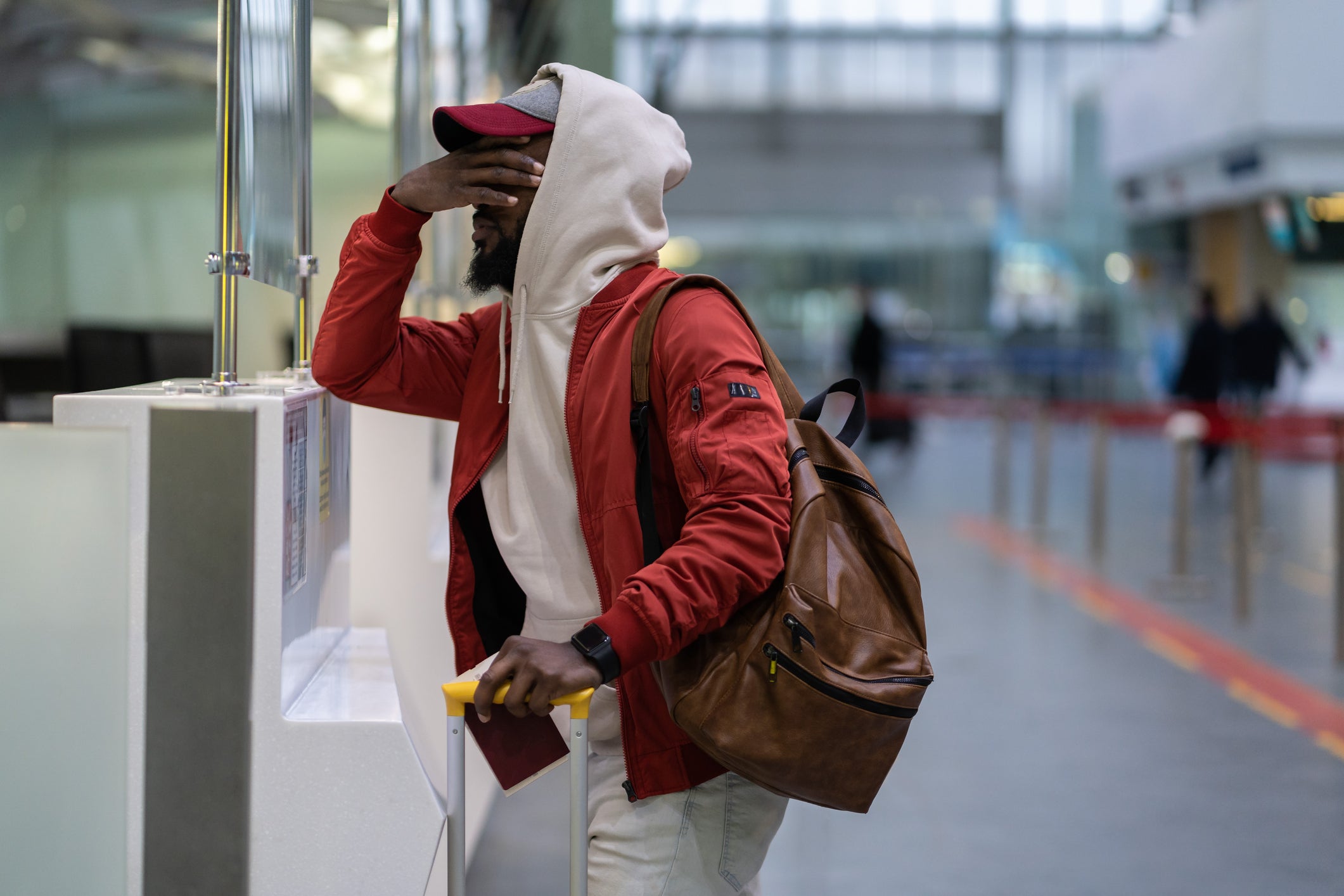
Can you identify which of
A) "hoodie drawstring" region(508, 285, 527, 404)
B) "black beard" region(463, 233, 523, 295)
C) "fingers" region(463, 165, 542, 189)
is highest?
"fingers" region(463, 165, 542, 189)

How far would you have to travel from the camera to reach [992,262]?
74.8 feet

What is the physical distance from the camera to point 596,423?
1860 millimetres

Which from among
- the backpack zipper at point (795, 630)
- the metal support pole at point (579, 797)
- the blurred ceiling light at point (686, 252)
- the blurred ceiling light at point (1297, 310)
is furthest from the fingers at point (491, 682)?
the blurred ceiling light at point (686, 252)

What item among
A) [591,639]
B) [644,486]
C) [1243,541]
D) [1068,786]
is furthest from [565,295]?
[1243,541]

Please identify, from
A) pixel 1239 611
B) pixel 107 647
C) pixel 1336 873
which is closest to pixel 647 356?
pixel 107 647

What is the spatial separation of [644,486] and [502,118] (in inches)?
22.6

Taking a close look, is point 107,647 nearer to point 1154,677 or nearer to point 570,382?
point 570,382

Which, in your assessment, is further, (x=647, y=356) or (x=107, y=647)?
(x=647, y=356)

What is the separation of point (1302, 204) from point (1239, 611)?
11559 mm

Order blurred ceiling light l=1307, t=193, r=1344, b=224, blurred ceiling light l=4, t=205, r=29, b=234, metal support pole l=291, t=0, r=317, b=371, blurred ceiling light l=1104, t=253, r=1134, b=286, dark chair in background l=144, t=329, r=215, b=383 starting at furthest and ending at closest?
blurred ceiling light l=1104, t=253, r=1134, b=286, blurred ceiling light l=1307, t=193, r=1344, b=224, blurred ceiling light l=4, t=205, r=29, b=234, dark chair in background l=144, t=329, r=215, b=383, metal support pole l=291, t=0, r=317, b=371

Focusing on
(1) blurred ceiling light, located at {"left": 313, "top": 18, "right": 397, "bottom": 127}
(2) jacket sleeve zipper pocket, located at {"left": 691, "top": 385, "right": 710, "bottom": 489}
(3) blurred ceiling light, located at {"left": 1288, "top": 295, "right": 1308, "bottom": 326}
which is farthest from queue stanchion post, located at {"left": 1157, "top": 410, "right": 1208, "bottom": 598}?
(3) blurred ceiling light, located at {"left": 1288, "top": 295, "right": 1308, "bottom": 326}

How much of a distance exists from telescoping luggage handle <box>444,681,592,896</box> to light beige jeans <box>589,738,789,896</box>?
15 cm

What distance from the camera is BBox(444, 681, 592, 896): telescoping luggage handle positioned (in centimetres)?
167

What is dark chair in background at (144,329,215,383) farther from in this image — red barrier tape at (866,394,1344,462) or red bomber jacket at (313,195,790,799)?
red barrier tape at (866,394,1344,462)
